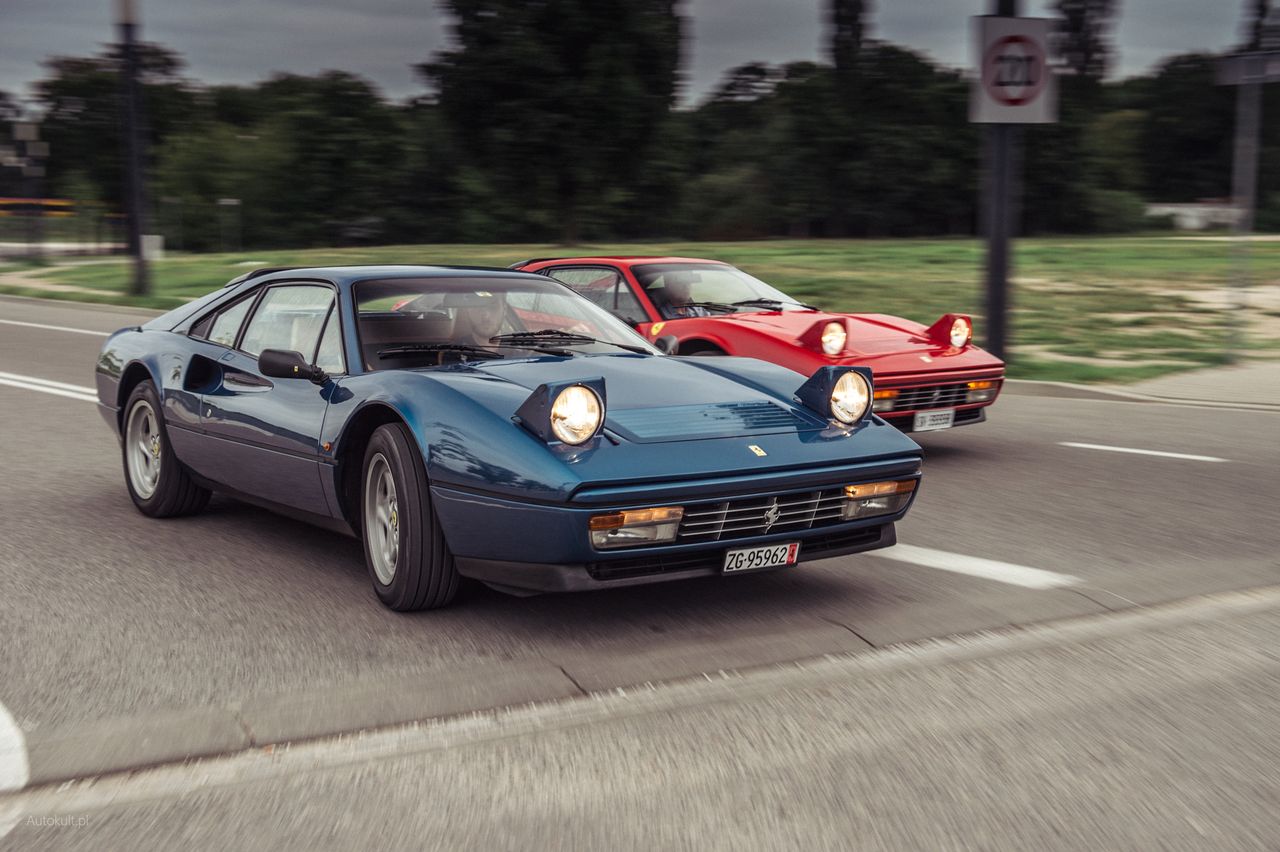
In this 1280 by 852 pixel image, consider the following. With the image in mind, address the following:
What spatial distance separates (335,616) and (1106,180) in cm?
6837

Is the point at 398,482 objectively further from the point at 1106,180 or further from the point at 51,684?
the point at 1106,180

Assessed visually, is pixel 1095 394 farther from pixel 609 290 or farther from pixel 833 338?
pixel 609 290

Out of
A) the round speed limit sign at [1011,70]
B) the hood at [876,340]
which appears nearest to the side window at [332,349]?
the hood at [876,340]

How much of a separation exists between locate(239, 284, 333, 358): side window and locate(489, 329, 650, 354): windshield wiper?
0.73 m

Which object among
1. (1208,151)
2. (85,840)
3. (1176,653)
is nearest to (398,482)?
(85,840)

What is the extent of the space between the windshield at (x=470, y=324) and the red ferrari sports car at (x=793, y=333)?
7.18 ft

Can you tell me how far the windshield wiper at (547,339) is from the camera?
18.1 ft

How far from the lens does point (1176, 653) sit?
426 centimetres

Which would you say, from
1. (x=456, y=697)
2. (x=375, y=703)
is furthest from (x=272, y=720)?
(x=456, y=697)

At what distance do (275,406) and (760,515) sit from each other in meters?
2.10

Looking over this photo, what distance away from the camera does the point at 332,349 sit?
5.38 meters

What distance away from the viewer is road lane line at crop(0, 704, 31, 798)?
3.26 meters

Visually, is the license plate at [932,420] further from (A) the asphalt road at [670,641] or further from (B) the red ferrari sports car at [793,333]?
(A) the asphalt road at [670,641]

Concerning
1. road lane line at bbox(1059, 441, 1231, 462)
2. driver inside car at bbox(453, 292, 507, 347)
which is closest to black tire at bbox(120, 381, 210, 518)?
driver inside car at bbox(453, 292, 507, 347)
